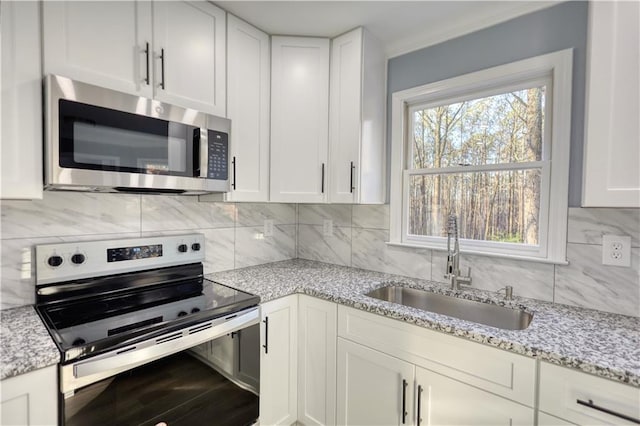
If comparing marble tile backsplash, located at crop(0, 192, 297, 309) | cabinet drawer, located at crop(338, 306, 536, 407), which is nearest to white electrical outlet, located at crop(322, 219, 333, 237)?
marble tile backsplash, located at crop(0, 192, 297, 309)

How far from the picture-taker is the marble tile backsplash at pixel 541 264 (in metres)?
1.35

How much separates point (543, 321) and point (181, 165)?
169 centimetres

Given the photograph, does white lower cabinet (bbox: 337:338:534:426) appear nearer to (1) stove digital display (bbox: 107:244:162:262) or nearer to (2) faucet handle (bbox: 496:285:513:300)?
(2) faucet handle (bbox: 496:285:513:300)

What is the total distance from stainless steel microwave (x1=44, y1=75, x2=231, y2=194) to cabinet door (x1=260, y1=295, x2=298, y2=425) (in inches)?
27.8

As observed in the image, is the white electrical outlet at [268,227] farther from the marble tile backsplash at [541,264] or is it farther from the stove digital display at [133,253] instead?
the stove digital display at [133,253]

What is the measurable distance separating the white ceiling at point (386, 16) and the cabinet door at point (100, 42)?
50cm

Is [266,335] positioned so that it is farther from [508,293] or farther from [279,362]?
[508,293]

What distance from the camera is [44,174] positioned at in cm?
114

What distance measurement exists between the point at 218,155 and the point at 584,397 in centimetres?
171

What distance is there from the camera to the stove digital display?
1.53m

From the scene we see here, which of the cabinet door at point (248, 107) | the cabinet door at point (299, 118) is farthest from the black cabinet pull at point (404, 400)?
the cabinet door at point (248, 107)

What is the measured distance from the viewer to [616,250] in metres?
1.35

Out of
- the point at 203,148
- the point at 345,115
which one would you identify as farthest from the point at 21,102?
the point at 345,115

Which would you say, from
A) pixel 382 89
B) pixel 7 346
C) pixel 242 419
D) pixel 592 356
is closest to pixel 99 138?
pixel 7 346
